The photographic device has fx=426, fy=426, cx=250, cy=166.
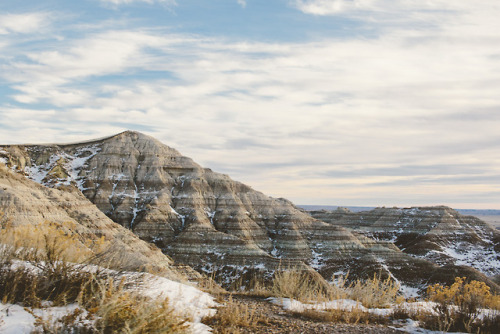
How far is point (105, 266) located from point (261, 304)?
3.93 m

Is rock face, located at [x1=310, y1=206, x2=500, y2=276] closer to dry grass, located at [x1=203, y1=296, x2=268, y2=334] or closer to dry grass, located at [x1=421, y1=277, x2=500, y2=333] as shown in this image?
dry grass, located at [x1=421, y1=277, x2=500, y2=333]

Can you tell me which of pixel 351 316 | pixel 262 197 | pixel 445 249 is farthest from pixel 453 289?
pixel 445 249

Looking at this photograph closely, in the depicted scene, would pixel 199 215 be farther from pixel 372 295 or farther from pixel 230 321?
pixel 230 321

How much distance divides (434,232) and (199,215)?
72.6 metres

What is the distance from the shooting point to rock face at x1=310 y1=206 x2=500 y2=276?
107 meters

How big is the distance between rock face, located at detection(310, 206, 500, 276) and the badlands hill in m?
24.5

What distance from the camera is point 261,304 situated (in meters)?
10.1

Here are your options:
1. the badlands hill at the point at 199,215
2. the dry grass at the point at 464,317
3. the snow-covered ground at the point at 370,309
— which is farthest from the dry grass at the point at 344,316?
the badlands hill at the point at 199,215

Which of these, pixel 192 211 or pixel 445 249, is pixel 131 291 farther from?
pixel 445 249

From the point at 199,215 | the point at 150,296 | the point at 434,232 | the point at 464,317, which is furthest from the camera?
the point at 434,232

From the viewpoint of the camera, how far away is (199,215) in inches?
3472

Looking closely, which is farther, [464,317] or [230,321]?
[464,317]

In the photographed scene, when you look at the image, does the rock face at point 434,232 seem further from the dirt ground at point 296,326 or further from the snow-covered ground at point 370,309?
the dirt ground at point 296,326

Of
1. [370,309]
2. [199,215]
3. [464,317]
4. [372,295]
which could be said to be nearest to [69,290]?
[370,309]
